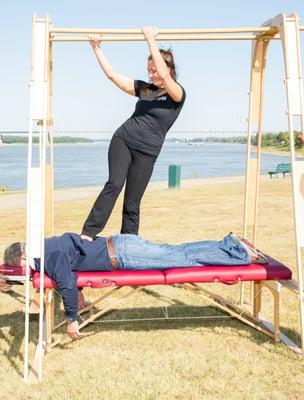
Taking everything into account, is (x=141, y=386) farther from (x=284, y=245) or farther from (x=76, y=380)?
(x=284, y=245)

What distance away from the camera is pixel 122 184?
4289mm

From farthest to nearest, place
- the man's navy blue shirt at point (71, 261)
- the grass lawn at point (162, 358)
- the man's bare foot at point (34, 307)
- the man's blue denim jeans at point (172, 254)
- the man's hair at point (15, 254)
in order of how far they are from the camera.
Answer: the man's bare foot at point (34, 307) < the man's hair at point (15, 254) < the man's blue denim jeans at point (172, 254) < the man's navy blue shirt at point (71, 261) < the grass lawn at point (162, 358)

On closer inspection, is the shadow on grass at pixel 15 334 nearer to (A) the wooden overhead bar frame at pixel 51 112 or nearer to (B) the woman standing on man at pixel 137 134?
(A) the wooden overhead bar frame at pixel 51 112

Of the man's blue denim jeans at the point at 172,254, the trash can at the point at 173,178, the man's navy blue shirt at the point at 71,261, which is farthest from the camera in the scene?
the trash can at the point at 173,178

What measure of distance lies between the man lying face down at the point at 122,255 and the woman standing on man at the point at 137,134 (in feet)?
0.79

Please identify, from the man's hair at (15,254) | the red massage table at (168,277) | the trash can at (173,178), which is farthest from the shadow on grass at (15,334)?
the trash can at (173,178)

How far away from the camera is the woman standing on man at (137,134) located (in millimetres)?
4234

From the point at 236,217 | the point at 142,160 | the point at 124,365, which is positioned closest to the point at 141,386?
the point at 124,365

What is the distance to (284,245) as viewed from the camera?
8094 millimetres

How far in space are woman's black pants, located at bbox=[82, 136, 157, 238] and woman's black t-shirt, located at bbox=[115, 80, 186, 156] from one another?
0.19 feet

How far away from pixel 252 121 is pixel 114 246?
1.64 m

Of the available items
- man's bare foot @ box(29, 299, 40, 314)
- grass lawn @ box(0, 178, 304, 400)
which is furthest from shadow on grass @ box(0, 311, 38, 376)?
man's bare foot @ box(29, 299, 40, 314)

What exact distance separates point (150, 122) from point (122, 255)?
1.05 meters

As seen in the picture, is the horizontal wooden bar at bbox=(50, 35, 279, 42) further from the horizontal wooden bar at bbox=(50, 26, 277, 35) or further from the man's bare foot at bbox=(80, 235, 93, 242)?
the man's bare foot at bbox=(80, 235, 93, 242)
